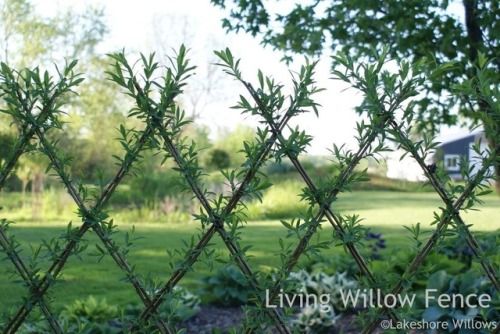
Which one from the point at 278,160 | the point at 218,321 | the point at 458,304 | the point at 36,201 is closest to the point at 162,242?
the point at 36,201

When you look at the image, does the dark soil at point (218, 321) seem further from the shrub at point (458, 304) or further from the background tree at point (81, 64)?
the background tree at point (81, 64)

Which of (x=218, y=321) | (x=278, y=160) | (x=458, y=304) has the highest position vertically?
(x=278, y=160)

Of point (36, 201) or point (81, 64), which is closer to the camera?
point (36, 201)

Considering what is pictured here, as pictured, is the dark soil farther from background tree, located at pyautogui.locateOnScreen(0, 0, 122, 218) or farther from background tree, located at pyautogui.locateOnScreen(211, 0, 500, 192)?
background tree, located at pyautogui.locateOnScreen(0, 0, 122, 218)

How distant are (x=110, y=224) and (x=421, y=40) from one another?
510cm

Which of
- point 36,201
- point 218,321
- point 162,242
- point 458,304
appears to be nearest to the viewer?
point 458,304

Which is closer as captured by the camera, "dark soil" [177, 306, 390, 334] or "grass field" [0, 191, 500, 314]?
"dark soil" [177, 306, 390, 334]

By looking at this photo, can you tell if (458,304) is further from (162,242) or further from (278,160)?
(162,242)

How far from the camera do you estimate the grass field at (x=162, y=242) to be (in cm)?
725

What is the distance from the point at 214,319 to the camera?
5391 mm

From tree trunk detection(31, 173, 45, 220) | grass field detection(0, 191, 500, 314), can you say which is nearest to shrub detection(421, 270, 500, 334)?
grass field detection(0, 191, 500, 314)

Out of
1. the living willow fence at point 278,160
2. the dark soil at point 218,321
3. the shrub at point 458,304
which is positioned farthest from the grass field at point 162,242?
the shrub at point 458,304

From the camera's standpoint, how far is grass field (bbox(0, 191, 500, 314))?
725 centimetres

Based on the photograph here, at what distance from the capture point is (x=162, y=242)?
11.0m
